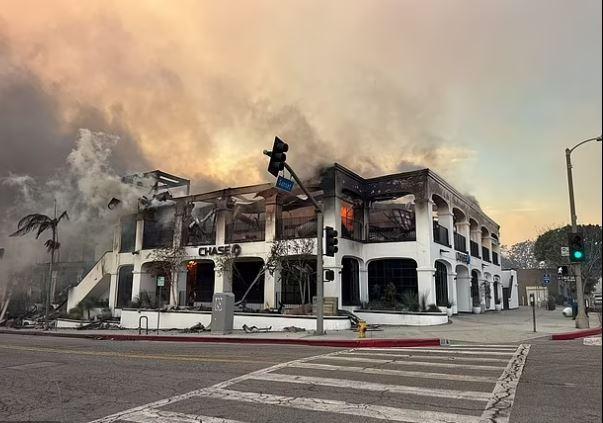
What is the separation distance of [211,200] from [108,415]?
77.3 feet

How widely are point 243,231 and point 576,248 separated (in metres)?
17.5

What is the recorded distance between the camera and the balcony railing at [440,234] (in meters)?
26.4

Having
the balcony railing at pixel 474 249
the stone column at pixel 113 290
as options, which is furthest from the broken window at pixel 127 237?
the balcony railing at pixel 474 249

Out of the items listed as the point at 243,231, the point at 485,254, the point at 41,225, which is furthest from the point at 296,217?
the point at 485,254

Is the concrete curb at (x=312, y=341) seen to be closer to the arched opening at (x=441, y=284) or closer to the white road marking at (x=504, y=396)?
the white road marking at (x=504, y=396)

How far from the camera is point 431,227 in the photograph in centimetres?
2464

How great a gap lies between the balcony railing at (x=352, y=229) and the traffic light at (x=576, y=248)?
35.1ft

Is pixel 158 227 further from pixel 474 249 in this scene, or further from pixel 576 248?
pixel 576 248

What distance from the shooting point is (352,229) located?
26.0m

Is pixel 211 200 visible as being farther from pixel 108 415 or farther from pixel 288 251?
pixel 108 415

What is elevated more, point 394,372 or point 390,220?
point 390,220

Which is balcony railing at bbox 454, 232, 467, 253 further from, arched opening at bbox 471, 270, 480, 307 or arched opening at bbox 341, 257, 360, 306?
arched opening at bbox 341, 257, 360, 306

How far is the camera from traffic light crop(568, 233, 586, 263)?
16.8 m

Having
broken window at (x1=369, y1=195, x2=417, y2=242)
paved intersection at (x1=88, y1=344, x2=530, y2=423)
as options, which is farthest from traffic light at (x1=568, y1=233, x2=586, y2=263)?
broken window at (x1=369, y1=195, x2=417, y2=242)
